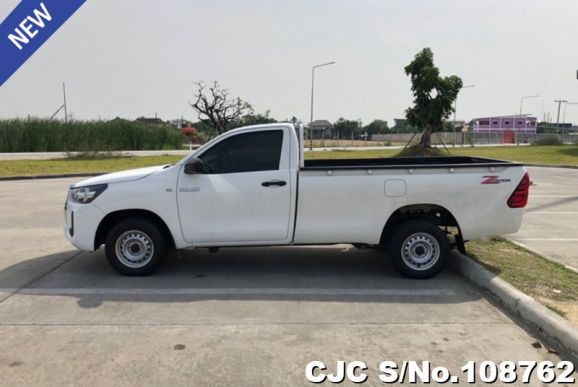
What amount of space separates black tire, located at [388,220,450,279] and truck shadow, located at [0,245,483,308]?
14 cm

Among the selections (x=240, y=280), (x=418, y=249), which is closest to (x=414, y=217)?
(x=418, y=249)

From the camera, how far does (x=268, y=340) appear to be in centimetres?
432

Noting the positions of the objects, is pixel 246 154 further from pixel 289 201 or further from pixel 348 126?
pixel 348 126

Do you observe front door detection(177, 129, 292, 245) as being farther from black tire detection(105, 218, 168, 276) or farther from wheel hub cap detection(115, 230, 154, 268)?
wheel hub cap detection(115, 230, 154, 268)

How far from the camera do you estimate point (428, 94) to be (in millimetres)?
32500

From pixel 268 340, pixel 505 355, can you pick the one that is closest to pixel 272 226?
pixel 268 340

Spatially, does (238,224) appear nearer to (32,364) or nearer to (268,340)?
(268,340)

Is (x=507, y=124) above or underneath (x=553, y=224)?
above

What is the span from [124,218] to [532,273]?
192 inches

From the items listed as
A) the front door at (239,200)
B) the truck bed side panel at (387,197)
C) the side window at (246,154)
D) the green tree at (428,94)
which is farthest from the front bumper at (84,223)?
the green tree at (428,94)

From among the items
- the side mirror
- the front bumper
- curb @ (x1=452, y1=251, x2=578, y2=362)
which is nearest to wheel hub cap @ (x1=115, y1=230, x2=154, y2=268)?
the front bumper

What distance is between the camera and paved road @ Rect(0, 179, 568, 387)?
3.86 metres

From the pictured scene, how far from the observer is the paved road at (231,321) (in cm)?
386

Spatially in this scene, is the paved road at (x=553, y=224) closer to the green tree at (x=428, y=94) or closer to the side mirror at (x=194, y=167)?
the side mirror at (x=194, y=167)
